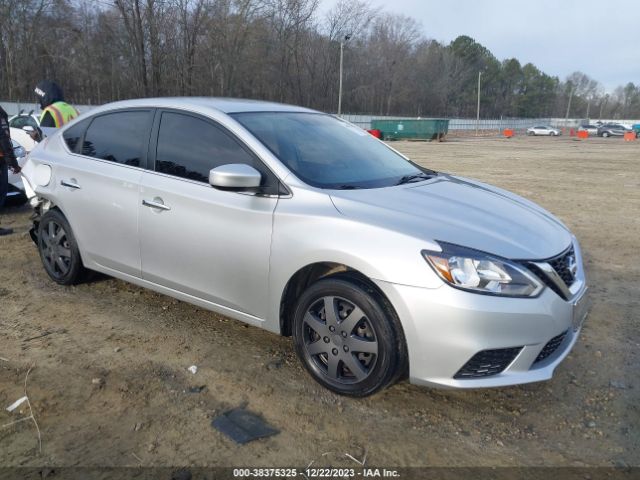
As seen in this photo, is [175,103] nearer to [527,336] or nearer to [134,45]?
[527,336]

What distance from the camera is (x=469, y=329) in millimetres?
2654

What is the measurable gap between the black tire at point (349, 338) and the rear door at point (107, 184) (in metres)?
1.59

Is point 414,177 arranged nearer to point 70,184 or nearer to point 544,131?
point 70,184

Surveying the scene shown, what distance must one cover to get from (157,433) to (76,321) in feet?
5.97

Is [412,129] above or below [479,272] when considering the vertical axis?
above

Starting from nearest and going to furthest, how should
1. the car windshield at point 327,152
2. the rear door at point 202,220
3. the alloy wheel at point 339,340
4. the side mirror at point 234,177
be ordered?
the alloy wheel at point 339,340
the side mirror at point 234,177
the rear door at point 202,220
the car windshield at point 327,152

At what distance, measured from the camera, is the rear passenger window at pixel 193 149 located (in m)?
3.53

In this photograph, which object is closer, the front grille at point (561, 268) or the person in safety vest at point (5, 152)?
the front grille at point (561, 268)

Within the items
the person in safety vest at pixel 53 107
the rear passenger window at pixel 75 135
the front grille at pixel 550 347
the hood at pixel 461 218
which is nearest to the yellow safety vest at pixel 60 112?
the person in safety vest at pixel 53 107

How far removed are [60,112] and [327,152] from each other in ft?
16.1

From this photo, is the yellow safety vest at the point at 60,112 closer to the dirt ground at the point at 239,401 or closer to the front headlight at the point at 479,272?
the dirt ground at the point at 239,401

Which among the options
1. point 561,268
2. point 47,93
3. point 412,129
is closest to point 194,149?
point 561,268

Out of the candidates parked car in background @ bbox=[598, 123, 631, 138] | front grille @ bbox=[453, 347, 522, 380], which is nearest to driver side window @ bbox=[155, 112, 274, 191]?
front grille @ bbox=[453, 347, 522, 380]

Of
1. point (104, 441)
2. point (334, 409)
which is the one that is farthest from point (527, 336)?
point (104, 441)
